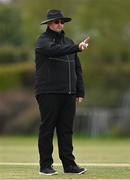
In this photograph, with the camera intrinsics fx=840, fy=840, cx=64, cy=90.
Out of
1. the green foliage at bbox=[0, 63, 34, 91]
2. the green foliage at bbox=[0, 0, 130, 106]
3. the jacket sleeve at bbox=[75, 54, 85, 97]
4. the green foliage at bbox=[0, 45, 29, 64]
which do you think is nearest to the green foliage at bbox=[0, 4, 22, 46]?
the green foliage at bbox=[0, 0, 130, 106]

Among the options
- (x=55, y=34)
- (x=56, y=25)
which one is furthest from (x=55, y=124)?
(x=56, y=25)

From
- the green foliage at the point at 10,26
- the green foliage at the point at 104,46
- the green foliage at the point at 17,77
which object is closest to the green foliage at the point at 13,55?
the green foliage at the point at 104,46

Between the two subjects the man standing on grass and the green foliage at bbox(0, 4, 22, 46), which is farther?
the green foliage at bbox(0, 4, 22, 46)

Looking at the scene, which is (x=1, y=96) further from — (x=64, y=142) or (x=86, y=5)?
(x=64, y=142)

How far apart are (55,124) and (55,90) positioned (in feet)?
1.61

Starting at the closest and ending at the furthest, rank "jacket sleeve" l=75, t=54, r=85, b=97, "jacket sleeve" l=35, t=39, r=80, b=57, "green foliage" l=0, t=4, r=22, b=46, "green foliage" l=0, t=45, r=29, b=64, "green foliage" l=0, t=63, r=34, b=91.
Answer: "jacket sleeve" l=35, t=39, r=80, b=57 → "jacket sleeve" l=75, t=54, r=85, b=97 → "green foliage" l=0, t=63, r=34, b=91 → "green foliage" l=0, t=45, r=29, b=64 → "green foliage" l=0, t=4, r=22, b=46

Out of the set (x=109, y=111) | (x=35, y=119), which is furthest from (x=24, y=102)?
(x=109, y=111)

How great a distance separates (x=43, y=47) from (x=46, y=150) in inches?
55.2

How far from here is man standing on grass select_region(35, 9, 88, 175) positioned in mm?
11258

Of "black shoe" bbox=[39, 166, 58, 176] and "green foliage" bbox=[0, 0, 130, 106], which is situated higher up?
"green foliage" bbox=[0, 0, 130, 106]

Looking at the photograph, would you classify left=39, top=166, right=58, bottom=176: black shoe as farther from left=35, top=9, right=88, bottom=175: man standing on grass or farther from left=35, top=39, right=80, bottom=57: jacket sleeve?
left=35, top=39, right=80, bottom=57: jacket sleeve

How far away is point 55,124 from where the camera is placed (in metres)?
11.4

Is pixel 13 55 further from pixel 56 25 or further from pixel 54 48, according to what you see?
pixel 54 48

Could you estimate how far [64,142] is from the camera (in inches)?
452
